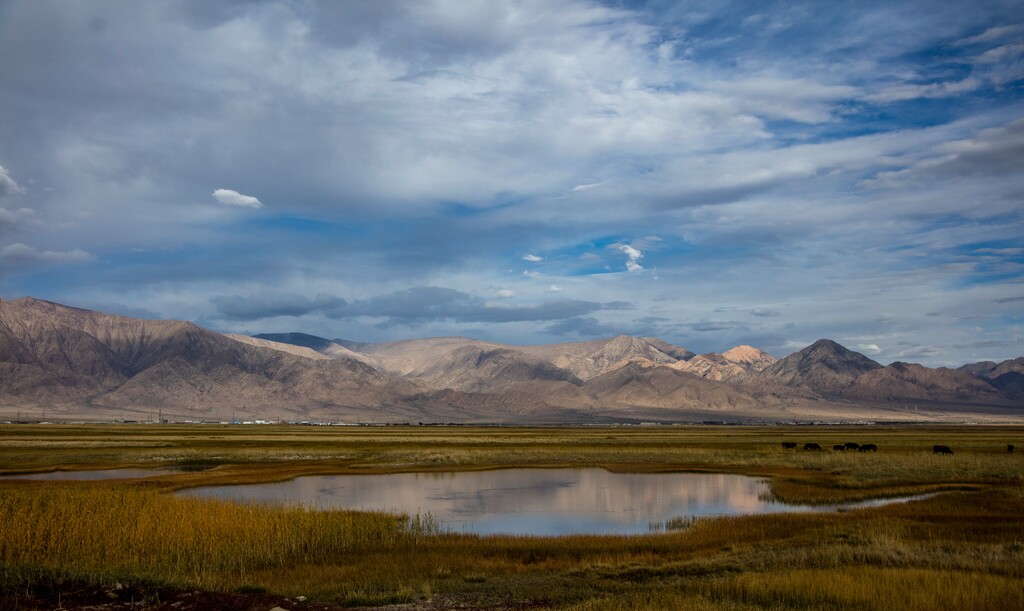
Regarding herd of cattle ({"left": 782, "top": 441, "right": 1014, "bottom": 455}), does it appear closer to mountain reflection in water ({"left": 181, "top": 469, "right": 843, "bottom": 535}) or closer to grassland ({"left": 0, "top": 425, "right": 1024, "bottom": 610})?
mountain reflection in water ({"left": 181, "top": 469, "right": 843, "bottom": 535})

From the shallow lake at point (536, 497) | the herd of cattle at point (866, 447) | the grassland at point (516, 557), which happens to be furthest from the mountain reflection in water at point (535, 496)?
the herd of cattle at point (866, 447)

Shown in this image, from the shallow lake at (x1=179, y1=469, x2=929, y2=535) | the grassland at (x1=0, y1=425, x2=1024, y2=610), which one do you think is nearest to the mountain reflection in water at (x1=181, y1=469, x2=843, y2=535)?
the shallow lake at (x1=179, y1=469, x2=929, y2=535)

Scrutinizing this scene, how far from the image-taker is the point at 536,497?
36750 millimetres

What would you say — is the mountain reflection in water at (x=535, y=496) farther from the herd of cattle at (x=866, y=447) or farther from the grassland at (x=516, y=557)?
the herd of cattle at (x=866, y=447)

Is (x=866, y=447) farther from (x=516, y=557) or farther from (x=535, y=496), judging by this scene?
(x=516, y=557)

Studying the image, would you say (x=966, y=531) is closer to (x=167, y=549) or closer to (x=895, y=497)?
(x=895, y=497)

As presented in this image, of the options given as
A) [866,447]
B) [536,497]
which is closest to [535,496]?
[536,497]

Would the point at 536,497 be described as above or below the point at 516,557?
below

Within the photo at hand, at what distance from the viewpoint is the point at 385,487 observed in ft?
138

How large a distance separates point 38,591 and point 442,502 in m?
20.7

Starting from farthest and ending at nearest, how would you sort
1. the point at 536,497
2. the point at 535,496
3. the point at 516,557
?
the point at 535,496 < the point at 536,497 < the point at 516,557

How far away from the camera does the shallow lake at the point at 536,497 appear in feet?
95.6

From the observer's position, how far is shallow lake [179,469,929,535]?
29.1m

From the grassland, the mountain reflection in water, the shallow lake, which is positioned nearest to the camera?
the grassland
